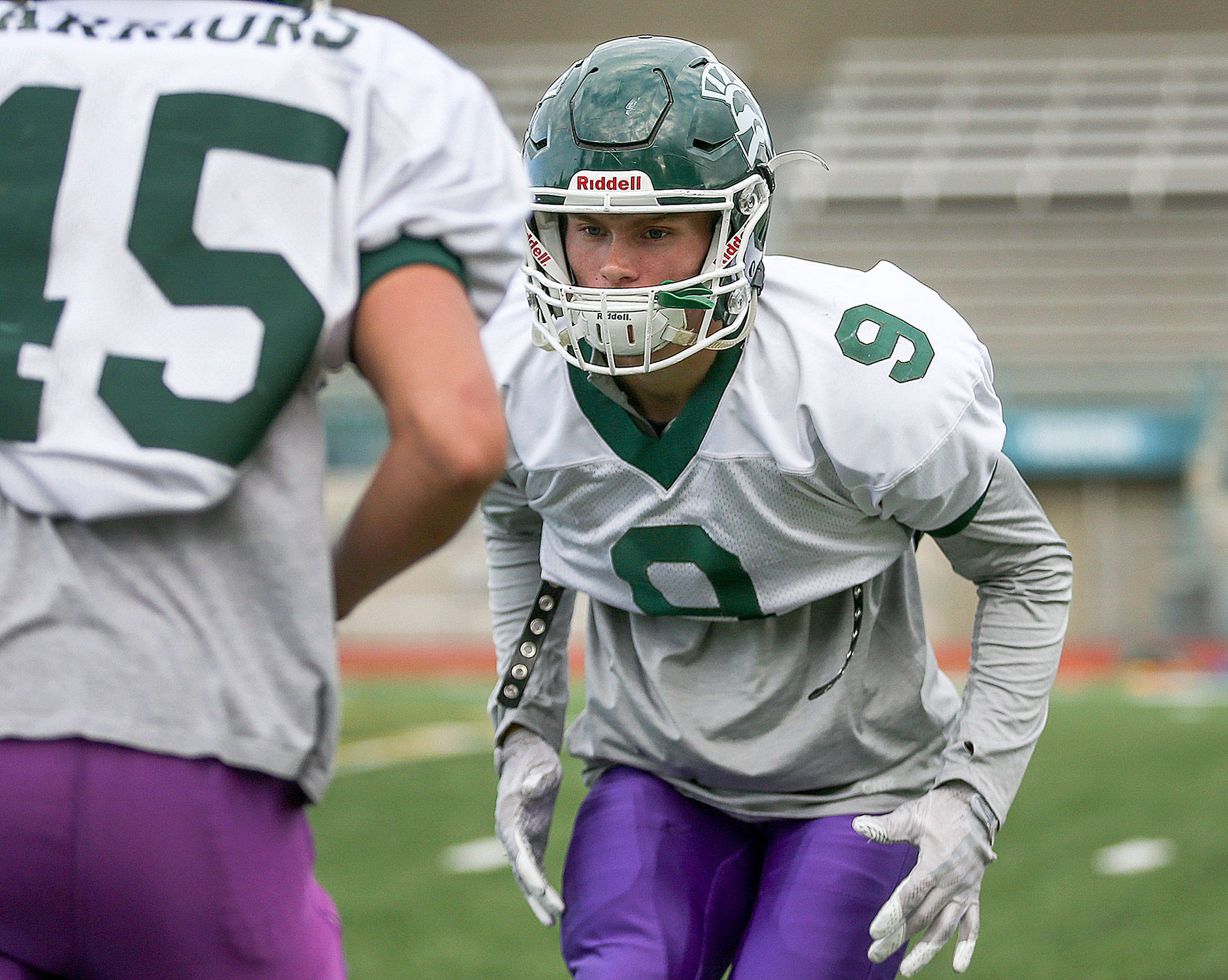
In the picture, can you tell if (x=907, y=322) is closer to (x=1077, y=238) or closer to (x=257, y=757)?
(x=257, y=757)

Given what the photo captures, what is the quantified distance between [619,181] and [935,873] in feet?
3.06

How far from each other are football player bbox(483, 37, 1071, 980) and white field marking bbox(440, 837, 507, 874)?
3.12 metres

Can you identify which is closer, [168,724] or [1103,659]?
[168,724]

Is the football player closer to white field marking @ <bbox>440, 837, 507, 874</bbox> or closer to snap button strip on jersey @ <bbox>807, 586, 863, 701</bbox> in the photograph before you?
snap button strip on jersey @ <bbox>807, 586, 863, 701</bbox>

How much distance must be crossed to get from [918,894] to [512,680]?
25.5 inches

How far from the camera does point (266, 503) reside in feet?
4.47

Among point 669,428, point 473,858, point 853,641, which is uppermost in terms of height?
point 669,428

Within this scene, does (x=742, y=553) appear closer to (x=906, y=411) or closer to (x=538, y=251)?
(x=906, y=411)

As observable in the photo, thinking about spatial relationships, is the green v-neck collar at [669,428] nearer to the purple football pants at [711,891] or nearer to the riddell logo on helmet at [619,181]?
the riddell logo on helmet at [619,181]

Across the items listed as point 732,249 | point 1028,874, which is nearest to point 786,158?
point 732,249

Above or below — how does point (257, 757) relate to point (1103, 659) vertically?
above

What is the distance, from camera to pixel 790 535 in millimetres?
2166

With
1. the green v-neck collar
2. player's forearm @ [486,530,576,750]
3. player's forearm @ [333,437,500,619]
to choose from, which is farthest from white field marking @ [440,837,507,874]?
player's forearm @ [333,437,500,619]

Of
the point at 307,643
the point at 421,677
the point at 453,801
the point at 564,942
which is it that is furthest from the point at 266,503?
the point at 421,677
